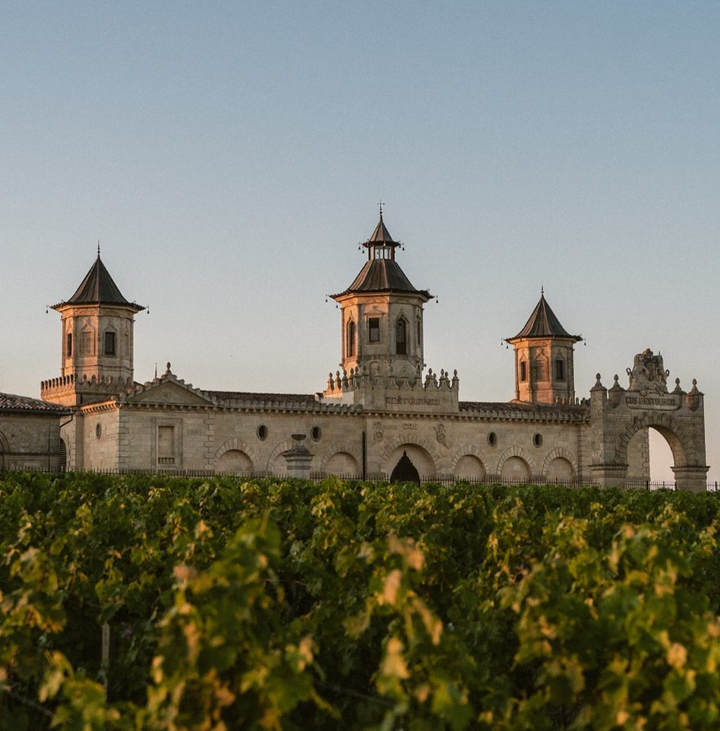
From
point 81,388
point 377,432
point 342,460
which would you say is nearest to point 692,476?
point 377,432

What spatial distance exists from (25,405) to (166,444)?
5.76 m

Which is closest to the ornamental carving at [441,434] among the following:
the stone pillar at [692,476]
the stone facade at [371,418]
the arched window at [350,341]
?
the stone facade at [371,418]

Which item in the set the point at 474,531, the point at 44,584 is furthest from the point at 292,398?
the point at 44,584

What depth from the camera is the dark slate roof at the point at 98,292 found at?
5997cm

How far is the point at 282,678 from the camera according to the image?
21.2ft

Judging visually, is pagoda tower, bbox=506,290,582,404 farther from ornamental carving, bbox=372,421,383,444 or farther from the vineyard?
the vineyard

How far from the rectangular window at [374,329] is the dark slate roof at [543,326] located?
1279 centimetres

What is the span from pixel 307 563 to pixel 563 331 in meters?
58.6

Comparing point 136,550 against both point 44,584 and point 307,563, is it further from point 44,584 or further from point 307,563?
point 44,584

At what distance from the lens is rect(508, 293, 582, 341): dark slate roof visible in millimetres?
69562

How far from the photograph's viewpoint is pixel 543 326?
229 feet

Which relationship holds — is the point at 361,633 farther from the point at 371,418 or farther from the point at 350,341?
the point at 350,341

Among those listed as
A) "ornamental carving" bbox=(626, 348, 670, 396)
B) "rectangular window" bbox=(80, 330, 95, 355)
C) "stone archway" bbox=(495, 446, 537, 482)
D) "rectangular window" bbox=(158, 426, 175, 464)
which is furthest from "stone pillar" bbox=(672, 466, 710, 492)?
"rectangular window" bbox=(80, 330, 95, 355)

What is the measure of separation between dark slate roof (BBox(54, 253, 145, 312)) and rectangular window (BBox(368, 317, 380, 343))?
36.4 ft
